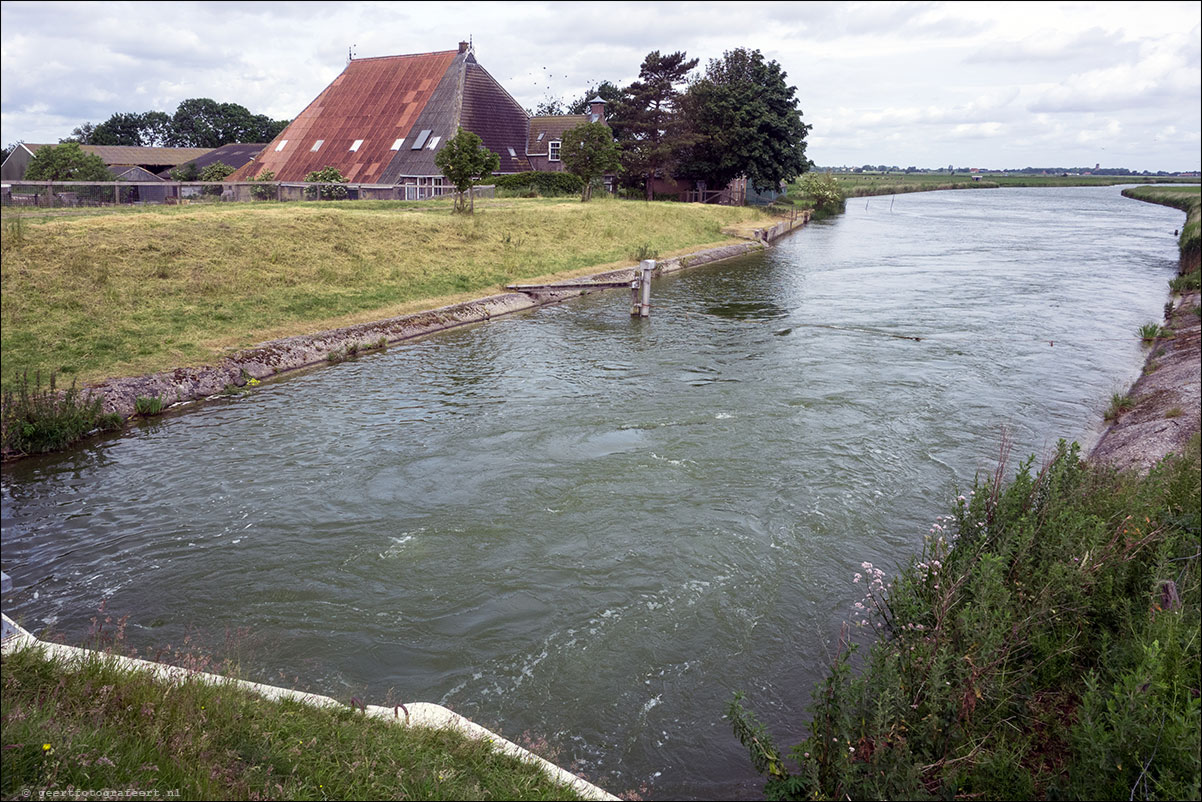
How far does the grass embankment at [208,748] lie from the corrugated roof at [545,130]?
5104 cm

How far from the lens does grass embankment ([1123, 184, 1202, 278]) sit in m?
31.4

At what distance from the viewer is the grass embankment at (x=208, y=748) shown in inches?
147

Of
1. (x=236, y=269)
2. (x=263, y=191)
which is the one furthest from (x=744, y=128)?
(x=236, y=269)

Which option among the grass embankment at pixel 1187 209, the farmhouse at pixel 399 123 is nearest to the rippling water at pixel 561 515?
the grass embankment at pixel 1187 209

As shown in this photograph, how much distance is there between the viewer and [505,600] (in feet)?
27.0

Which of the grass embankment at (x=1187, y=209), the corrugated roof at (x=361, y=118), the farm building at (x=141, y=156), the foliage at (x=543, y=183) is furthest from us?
the farm building at (x=141, y=156)

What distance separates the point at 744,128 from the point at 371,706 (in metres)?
56.8

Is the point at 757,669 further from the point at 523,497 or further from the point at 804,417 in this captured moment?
the point at 804,417

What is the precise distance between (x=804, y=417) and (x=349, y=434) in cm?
795

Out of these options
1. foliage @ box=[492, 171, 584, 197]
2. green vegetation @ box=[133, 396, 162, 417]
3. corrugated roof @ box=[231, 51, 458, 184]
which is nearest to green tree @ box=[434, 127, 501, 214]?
foliage @ box=[492, 171, 584, 197]

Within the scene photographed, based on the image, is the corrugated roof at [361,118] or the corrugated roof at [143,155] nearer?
the corrugated roof at [361,118]

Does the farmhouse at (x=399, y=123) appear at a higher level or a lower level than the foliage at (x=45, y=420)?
higher

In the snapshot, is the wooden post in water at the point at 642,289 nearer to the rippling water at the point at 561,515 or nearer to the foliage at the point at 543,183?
the rippling water at the point at 561,515

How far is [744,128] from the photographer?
57.1 meters
